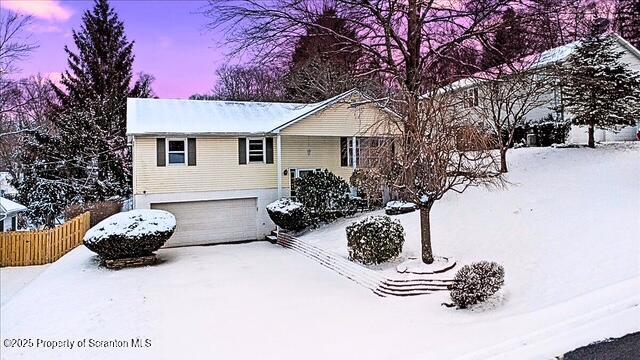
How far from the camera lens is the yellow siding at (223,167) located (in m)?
18.5

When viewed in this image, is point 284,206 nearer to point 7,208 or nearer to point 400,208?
point 400,208

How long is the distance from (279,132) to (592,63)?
42.1 ft

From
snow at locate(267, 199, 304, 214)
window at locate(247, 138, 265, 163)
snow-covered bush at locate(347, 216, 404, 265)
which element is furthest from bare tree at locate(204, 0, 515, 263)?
snow at locate(267, 199, 304, 214)

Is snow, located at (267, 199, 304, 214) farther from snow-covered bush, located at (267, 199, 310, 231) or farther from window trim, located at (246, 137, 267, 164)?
window trim, located at (246, 137, 267, 164)

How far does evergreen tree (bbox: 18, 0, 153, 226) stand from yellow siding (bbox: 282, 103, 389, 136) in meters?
12.6

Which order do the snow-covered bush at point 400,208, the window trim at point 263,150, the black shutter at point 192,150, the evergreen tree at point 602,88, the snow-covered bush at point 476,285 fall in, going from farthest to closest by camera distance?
the window trim at point 263,150
the black shutter at point 192,150
the snow-covered bush at point 400,208
the evergreen tree at point 602,88
the snow-covered bush at point 476,285

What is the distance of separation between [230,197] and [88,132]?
1169 centimetres

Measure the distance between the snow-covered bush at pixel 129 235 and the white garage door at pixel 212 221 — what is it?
3348mm

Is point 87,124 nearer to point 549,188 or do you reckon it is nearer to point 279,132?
point 279,132

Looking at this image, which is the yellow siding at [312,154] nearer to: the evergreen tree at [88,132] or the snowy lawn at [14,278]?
the snowy lawn at [14,278]

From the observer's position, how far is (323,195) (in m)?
18.9

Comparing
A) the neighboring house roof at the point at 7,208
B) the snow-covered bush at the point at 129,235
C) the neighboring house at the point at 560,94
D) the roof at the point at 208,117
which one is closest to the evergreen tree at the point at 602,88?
the neighboring house at the point at 560,94

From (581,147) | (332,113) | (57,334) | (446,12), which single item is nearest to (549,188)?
(581,147)

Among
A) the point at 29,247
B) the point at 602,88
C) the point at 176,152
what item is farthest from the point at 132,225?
the point at 602,88
